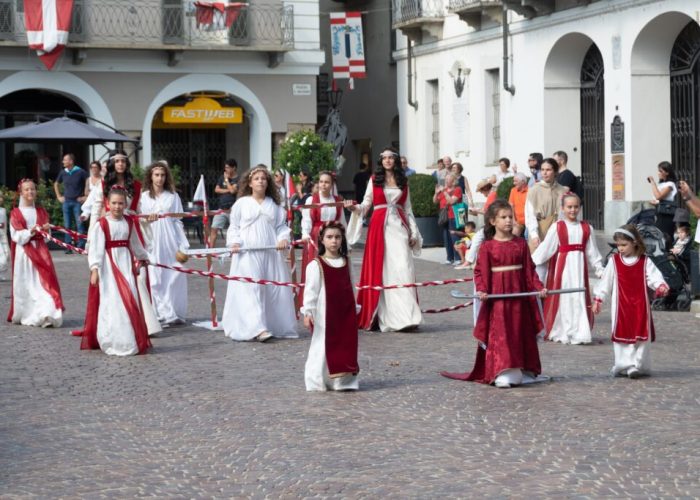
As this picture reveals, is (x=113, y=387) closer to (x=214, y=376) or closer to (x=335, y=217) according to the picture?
(x=214, y=376)

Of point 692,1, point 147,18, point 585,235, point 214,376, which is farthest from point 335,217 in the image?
point 147,18

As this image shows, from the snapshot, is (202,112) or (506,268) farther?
(202,112)

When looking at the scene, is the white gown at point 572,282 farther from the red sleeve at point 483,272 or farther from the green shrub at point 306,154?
the green shrub at point 306,154

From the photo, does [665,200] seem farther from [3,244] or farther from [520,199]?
[3,244]

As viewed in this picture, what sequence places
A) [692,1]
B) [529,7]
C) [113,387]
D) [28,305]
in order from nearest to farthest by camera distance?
[113,387] → [28,305] → [692,1] → [529,7]

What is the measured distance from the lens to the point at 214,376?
38.3 feet

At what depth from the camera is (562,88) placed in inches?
1161

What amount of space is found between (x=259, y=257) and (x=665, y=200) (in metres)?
5.96

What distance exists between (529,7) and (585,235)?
15.9 metres

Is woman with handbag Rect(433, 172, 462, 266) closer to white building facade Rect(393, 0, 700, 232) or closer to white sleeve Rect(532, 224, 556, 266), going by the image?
white building facade Rect(393, 0, 700, 232)

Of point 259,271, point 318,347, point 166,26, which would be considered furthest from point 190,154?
point 318,347

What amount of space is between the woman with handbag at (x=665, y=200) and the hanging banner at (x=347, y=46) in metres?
18.2

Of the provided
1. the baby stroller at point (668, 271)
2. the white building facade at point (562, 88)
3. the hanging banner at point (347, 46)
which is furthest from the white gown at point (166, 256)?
the hanging banner at point (347, 46)

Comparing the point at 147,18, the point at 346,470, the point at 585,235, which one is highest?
the point at 147,18
